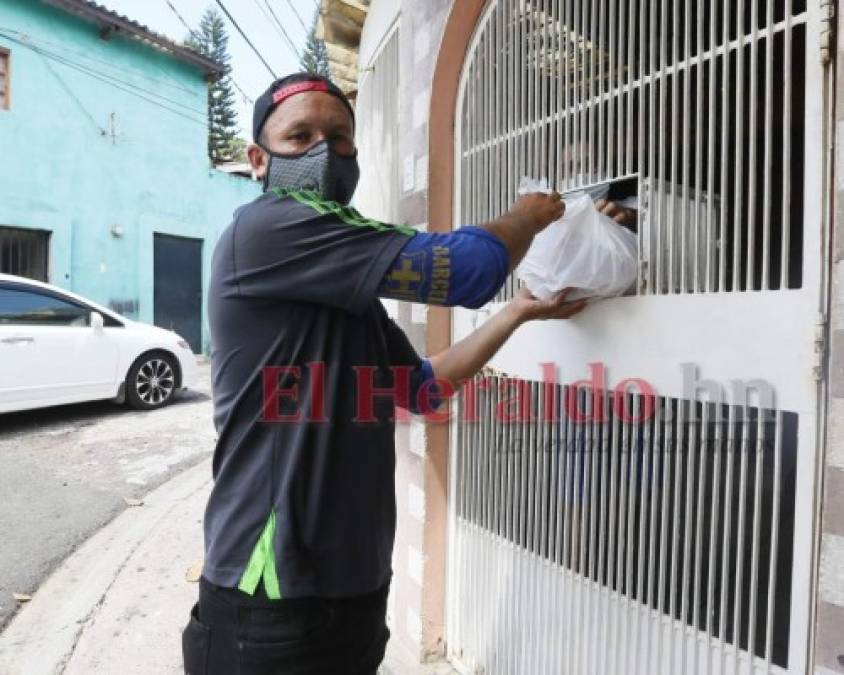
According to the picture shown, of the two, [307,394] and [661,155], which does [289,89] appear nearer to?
[307,394]

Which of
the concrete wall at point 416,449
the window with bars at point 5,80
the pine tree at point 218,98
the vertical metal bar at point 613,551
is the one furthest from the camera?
the pine tree at point 218,98

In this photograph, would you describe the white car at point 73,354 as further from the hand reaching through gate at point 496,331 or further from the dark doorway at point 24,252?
the hand reaching through gate at point 496,331

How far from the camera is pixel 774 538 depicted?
128 centimetres

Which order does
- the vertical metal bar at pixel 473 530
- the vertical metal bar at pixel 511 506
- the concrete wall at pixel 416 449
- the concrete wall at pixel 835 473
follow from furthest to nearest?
the concrete wall at pixel 416 449 → the vertical metal bar at pixel 473 530 → the vertical metal bar at pixel 511 506 → the concrete wall at pixel 835 473

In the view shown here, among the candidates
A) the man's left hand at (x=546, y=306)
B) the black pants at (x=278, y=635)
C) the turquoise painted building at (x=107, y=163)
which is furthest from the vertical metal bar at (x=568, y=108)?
the turquoise painted building at (x=107, y=163)

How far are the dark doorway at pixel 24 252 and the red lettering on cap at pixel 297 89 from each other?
10.2 meters

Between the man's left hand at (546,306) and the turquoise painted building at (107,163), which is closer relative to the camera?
the man's left hand at (546,306)

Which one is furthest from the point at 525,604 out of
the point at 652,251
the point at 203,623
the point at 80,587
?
the point at 80,587

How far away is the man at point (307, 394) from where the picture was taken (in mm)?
1231

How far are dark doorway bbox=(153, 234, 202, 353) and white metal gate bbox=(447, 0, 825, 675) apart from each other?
36.4ft

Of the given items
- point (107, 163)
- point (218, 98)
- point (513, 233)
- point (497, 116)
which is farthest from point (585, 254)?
point (218, 98)

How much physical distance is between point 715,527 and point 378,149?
9.85 feet

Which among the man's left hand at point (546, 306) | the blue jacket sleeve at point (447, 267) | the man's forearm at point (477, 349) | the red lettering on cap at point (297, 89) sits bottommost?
the man's forearm at point (477, 349)

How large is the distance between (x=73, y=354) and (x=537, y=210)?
20.1 feet
